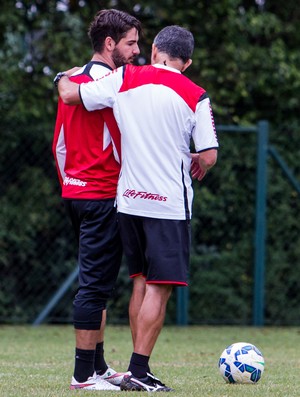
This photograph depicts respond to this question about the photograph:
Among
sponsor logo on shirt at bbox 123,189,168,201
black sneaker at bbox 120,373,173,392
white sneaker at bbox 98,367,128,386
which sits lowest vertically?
white sneaker at bbox 98,367,128,386

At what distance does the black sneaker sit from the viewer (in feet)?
16.4

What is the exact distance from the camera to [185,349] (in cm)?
805

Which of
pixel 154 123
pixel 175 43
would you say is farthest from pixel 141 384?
pixel 175 43

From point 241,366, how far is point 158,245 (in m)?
0.91

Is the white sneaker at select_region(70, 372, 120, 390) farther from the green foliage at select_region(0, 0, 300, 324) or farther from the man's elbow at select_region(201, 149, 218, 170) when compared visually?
the green foliage at select_region(0, 0, 300, 324)

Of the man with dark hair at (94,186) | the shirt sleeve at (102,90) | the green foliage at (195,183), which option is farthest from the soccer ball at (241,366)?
the green foliage at (195,183)

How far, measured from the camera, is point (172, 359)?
23.3 feet

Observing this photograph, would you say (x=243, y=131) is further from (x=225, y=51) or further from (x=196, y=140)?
(x=196, y=140)

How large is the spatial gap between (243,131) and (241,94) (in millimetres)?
1182

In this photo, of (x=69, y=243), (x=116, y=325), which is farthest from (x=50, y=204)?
(x=116, y=325)

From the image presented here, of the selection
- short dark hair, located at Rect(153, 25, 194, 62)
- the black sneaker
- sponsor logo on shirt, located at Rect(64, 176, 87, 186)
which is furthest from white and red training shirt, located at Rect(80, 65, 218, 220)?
the black sneaker

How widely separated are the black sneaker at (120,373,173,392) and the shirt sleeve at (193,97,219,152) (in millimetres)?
1266

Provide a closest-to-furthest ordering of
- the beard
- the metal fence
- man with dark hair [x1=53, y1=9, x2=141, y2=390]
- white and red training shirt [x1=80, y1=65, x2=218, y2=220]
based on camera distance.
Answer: white and red training shirt [x1=80, y1=65, x2=218, y2=220] < man with dark hair [x1=53, y1=9, x2=141, y2=390] < the beard < the metal fence

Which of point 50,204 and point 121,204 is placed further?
point 50,204
